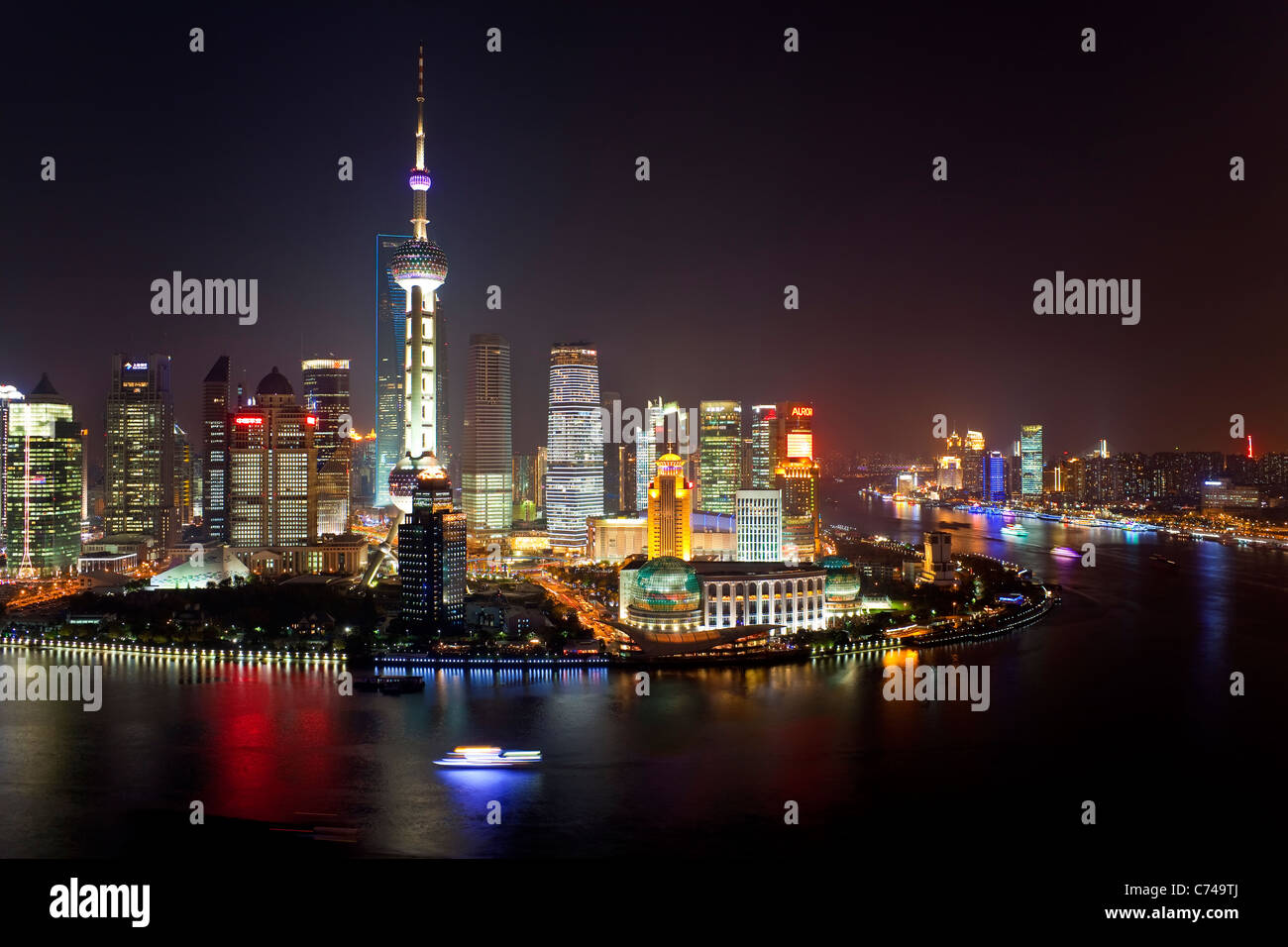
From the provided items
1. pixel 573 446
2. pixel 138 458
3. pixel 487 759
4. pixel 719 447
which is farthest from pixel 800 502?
pixel 138 458

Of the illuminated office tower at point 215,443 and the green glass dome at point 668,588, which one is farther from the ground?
the illuminated office tower at point 215,443

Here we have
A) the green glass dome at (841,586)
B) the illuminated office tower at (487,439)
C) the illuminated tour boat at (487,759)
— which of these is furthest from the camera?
the illuminated office tower at (487,439)

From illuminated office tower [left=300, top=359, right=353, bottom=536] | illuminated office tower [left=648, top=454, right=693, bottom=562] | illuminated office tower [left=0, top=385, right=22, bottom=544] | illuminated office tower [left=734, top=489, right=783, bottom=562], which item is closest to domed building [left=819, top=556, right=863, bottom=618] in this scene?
illuminated office tower [left=734, top=489, right=783, bottom=562]

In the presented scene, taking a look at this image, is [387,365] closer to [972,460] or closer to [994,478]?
[994,478]

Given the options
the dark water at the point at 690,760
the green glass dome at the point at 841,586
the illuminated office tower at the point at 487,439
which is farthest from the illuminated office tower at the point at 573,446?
the dark water at the point at 690,760

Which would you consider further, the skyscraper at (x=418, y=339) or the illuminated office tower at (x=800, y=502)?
the illuminated office tower at (x=800, y=502)

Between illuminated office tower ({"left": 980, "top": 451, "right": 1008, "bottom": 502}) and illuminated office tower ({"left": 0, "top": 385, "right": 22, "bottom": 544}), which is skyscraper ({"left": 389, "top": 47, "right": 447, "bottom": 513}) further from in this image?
illuminated office tower ({"left": 980, "top": 451, "right": 1008, "bottom": 502})

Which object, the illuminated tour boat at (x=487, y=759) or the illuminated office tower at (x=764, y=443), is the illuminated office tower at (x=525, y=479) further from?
the illuminated tour boat at (x=487, y=759)
